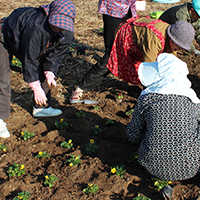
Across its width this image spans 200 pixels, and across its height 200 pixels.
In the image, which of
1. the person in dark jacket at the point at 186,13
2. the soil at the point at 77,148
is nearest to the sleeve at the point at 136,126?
the soil at the point at 77,148

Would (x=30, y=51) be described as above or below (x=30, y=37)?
below

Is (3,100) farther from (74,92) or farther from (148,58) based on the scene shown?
(148,58)

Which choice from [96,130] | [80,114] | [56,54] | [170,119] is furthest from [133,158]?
[56,54]

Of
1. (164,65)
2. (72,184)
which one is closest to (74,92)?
(72,184)

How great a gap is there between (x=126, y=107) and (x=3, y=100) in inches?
69.7

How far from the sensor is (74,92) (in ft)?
13.3

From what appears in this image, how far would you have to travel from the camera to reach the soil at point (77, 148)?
2453mm

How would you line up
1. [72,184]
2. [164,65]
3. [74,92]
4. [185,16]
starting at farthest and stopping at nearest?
1. [74,92]
2. [185,16]
3. [72,184]
4. [164,65]

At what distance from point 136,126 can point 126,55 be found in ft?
3.94

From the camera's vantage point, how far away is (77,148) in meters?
3.04

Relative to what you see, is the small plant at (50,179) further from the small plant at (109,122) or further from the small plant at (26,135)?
the small plant at (109,122)

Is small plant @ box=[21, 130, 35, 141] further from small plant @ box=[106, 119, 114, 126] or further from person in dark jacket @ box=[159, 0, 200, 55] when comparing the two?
person in dark jacket @ box=[159, 0, 200, 55]

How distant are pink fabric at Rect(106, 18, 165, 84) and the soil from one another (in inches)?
24.2

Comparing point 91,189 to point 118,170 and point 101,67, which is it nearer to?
point 118,170
